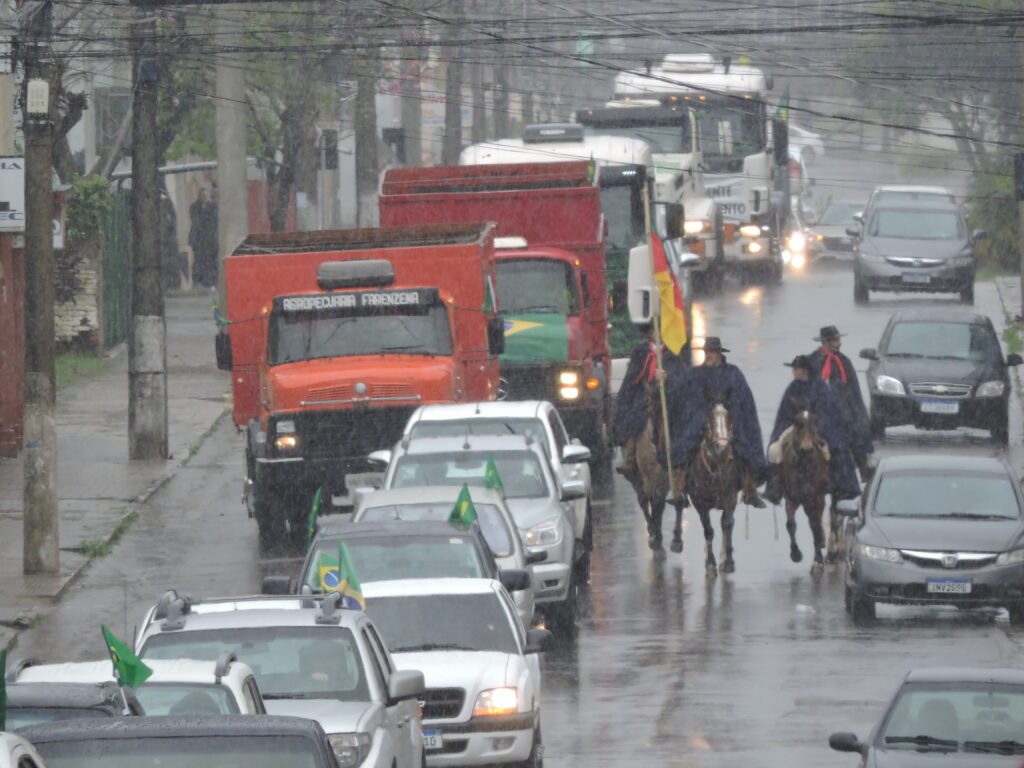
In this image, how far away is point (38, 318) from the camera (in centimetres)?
2012

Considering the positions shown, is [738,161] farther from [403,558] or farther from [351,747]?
[351,747]

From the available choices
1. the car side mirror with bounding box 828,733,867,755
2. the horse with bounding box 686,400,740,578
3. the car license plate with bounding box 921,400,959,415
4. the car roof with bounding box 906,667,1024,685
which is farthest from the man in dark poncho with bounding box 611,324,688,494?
the car side mirror with bounding box 828,733,867,755

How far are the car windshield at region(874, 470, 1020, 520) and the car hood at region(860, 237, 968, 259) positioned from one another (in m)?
20.9

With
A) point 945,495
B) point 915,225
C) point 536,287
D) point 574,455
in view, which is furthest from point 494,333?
point 915,225

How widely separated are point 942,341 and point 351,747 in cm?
2023

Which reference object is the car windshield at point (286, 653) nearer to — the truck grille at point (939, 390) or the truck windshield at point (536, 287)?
the truck windshield at point (536, 287)

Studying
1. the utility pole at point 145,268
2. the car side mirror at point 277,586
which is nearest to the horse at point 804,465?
the car side mirror at point 277,586

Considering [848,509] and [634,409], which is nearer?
[848,509]

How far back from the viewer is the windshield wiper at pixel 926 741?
11188mm

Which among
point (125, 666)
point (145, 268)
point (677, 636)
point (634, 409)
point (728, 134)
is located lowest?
point (677, 636)

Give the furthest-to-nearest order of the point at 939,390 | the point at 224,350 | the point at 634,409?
the point at 939,390 < the point at 224,350 < the point at 634,409

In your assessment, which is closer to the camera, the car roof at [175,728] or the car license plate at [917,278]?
the car roof at [175,728]

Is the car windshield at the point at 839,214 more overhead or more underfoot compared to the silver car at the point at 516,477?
more underfoot

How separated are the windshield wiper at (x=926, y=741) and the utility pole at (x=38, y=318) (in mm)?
10873
